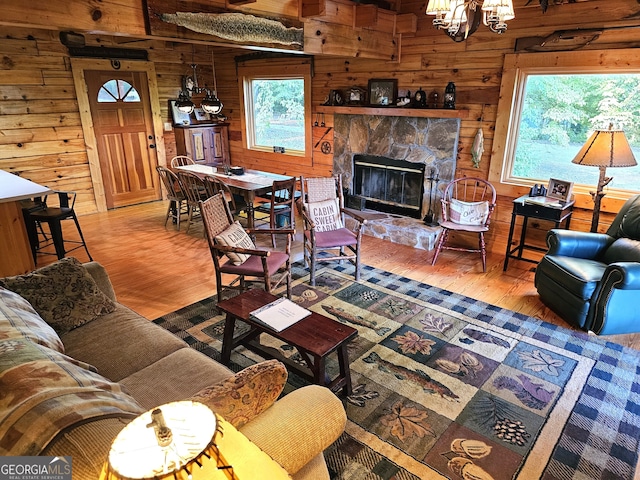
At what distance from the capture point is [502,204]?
15.0ft

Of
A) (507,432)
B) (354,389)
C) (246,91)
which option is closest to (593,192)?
(507,432)

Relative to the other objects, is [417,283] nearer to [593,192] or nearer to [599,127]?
[593,192]

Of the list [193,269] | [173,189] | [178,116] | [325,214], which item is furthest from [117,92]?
[325,214]

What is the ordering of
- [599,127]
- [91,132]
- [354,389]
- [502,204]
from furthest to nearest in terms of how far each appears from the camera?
[91,132]
[502,204]
[599,127]
[354,389]

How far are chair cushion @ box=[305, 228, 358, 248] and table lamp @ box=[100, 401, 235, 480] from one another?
120 inches

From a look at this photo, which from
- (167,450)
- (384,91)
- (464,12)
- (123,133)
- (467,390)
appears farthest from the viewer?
(123,133)

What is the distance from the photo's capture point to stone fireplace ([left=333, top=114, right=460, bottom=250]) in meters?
4.77

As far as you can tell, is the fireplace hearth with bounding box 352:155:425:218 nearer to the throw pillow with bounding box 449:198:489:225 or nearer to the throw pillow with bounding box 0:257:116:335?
the throw pillow with bounding box 449:198:489:225

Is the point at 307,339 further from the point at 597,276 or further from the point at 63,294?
the point at 597,276

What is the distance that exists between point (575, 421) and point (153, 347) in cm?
228

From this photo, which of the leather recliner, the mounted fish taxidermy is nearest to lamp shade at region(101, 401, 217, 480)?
the mounted fish taxidermy

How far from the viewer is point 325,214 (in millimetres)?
4172

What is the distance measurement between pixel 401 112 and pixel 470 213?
1.45 meters

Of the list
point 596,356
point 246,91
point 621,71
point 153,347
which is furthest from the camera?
point 246,91
